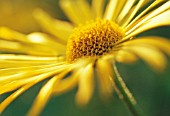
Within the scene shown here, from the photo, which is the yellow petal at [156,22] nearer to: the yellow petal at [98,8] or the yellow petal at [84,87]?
the yellow petal at [84,87]

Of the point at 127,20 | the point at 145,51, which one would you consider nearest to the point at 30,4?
the point at 127,20

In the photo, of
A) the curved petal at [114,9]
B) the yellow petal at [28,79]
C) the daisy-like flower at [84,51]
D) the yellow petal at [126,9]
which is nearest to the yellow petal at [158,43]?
the daisy-like flower at [84,51]

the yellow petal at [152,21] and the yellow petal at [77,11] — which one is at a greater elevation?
the yellow petal at [77,11]

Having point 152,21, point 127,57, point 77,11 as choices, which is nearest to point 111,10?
point 77,11

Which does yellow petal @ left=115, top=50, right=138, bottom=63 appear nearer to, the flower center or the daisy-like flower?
the daisy-like flower

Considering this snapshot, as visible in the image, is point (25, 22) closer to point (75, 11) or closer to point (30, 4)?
point (30, 4)

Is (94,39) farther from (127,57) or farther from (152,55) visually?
(152,55)

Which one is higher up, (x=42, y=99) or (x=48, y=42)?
(x=48, y=42)
